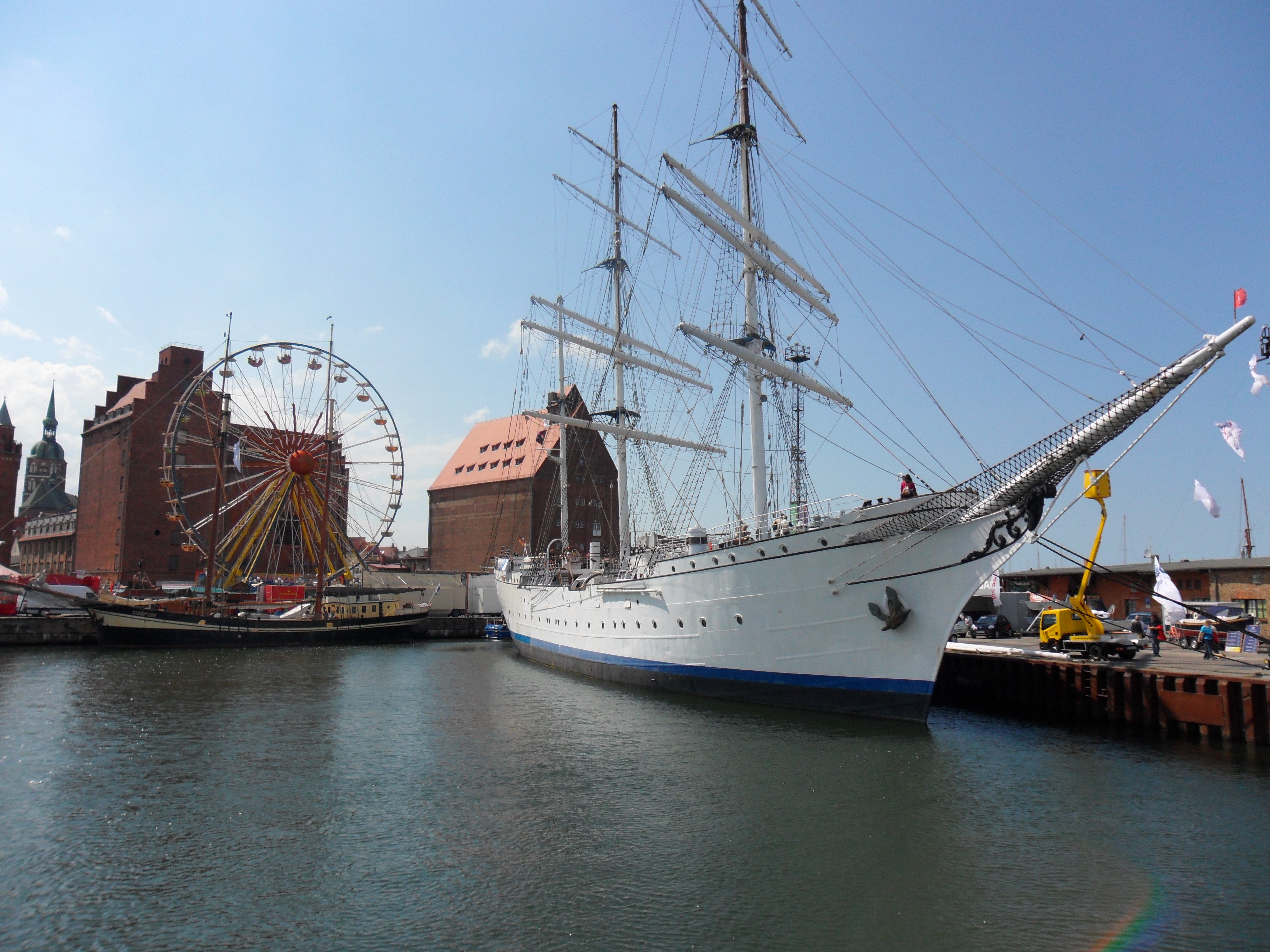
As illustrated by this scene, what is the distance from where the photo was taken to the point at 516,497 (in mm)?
69250

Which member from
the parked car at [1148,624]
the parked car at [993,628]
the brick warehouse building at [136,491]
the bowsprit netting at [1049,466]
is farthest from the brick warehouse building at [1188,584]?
the brick warehouse building at [136,491]

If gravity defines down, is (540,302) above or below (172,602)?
above

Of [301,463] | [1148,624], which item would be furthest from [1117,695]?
[301,463]

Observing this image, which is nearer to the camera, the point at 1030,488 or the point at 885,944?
the point at 885,944

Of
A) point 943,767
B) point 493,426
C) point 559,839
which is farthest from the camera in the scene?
point 493,426

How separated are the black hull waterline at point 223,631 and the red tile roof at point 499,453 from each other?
21999 millimetres

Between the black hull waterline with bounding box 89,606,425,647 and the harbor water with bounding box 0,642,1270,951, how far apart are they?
1027 inches

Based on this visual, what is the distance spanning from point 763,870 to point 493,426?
74.0m

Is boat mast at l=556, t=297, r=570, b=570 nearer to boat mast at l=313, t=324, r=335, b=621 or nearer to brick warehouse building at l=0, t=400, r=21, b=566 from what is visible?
boat mast at l=313, t=324, r=335, b=621

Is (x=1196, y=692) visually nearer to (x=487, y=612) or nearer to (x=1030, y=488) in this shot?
(x=1030, y=488)

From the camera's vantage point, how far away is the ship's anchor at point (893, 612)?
17.7 meters

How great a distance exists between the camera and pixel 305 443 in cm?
4944

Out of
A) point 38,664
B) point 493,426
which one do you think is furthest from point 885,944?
point 493,426

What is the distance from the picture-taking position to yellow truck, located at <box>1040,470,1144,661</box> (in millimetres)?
21422
